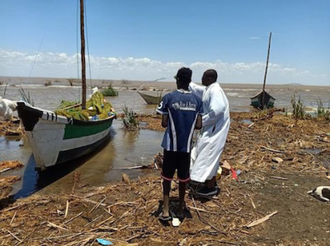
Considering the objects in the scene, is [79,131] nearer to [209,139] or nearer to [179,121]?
[209,139]

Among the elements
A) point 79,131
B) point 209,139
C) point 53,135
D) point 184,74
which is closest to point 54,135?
point 53,135

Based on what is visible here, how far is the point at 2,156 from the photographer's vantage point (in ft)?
25.1

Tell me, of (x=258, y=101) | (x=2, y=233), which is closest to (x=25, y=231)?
(x=2, y=233)

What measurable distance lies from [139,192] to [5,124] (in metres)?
8.89

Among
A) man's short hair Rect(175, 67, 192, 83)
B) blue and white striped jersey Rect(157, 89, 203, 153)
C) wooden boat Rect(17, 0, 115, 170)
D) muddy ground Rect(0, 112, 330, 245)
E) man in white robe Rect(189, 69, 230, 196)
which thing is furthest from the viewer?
wooden boat Rect(17, 0, 115, 170)

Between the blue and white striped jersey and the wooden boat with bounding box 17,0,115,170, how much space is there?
115 inches

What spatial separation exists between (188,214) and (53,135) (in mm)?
3438

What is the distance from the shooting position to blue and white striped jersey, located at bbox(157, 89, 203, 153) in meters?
3.55

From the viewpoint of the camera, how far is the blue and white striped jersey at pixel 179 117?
3.55m

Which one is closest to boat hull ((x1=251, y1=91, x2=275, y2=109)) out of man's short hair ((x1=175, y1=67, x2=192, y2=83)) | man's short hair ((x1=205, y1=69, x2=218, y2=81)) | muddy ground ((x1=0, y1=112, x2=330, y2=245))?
muddy ground ((x1=0, y1=112, x2=330, y2=245))

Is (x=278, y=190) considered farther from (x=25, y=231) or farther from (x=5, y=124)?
(x=5, y=124)

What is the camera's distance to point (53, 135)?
596 cm

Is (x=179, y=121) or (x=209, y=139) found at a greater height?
(x=179, y=121)

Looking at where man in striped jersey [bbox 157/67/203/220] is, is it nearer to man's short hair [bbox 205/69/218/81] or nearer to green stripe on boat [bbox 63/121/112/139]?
man's short hair [bbox 205/69/218/81]
